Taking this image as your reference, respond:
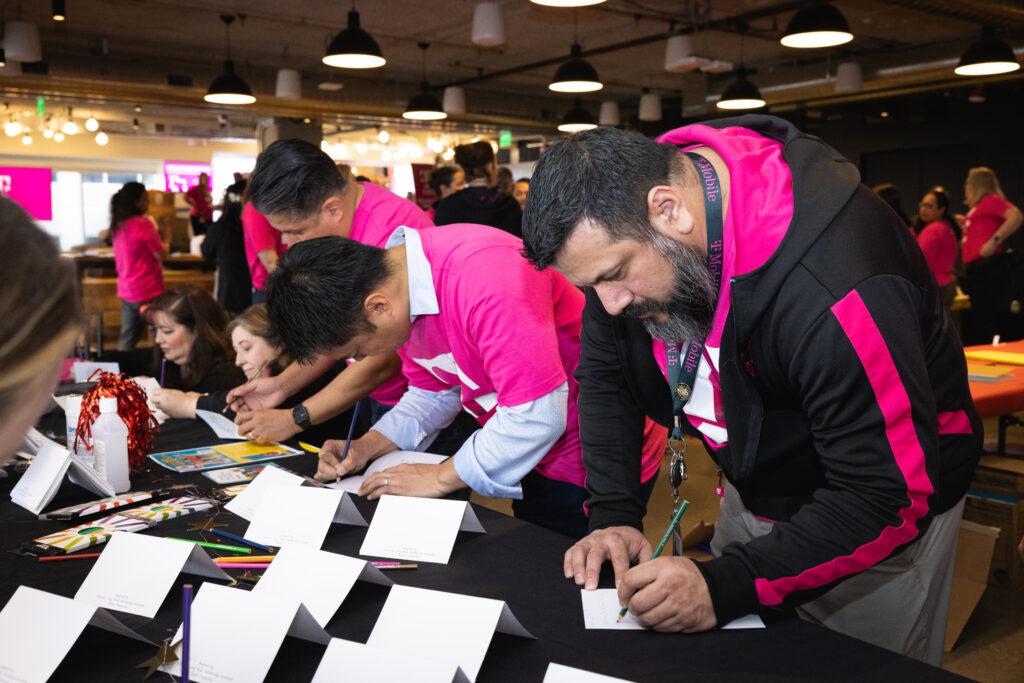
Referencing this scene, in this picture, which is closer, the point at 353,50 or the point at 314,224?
the point at 314,224

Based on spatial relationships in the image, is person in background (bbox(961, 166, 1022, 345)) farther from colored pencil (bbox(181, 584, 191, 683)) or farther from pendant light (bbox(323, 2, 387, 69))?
colored pencil (bbox(181, 584, 191, 683))

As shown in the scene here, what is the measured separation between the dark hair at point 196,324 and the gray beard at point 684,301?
207 centimetres

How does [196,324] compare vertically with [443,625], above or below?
above

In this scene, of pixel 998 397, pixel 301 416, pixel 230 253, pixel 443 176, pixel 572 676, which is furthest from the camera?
pixel 230 253

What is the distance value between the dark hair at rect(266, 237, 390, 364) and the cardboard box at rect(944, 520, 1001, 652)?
199cm

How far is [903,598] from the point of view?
1330 millimetres

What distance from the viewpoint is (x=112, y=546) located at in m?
1.23

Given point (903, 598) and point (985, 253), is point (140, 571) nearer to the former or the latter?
point (903, 598)

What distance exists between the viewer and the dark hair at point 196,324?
2.89 metres

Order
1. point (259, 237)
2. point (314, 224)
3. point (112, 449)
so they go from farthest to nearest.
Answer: point (259, 237) → point (314, 224) → point (112, 449)

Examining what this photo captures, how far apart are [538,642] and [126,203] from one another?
559cm

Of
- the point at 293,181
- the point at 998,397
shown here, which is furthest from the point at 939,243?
the point at 293,181

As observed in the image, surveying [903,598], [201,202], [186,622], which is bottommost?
[903,598]

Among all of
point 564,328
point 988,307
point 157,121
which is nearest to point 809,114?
point 988,307
